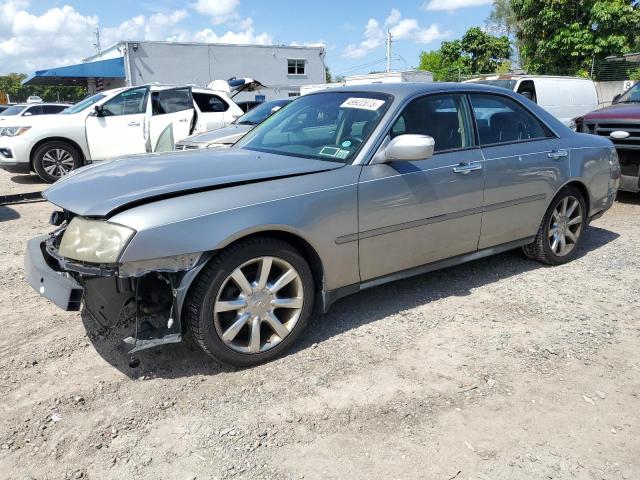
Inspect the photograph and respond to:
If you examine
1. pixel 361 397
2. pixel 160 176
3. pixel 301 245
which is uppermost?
pixel 160 176

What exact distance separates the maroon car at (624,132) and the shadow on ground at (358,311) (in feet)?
6.55

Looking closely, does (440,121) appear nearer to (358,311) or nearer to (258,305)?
(358,311)

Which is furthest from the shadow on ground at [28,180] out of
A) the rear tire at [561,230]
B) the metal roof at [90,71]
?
the metal roof at [90,71]

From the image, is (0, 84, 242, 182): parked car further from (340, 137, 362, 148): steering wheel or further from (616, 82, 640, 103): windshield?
(616, 82, 640, 103): windshield

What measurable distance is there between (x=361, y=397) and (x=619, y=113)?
6.64 meters

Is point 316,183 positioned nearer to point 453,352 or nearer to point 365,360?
point 365,360

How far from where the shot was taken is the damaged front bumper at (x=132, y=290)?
9.32ft

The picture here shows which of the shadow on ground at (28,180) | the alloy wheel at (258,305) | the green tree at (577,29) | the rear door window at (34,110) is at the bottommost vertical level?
the alloy wheel at (258,305)

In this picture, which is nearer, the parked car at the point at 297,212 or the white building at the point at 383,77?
the parked car at the point at 297,212

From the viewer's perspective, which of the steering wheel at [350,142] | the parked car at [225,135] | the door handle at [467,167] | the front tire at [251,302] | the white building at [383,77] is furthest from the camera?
the white building at [383,77]

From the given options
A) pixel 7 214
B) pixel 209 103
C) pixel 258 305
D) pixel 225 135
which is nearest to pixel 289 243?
pixel 258 305

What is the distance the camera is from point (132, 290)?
292cm

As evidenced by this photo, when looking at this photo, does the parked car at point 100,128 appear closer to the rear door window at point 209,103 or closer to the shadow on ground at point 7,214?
the rear door window at point 209,103

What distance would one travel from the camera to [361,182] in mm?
3457
